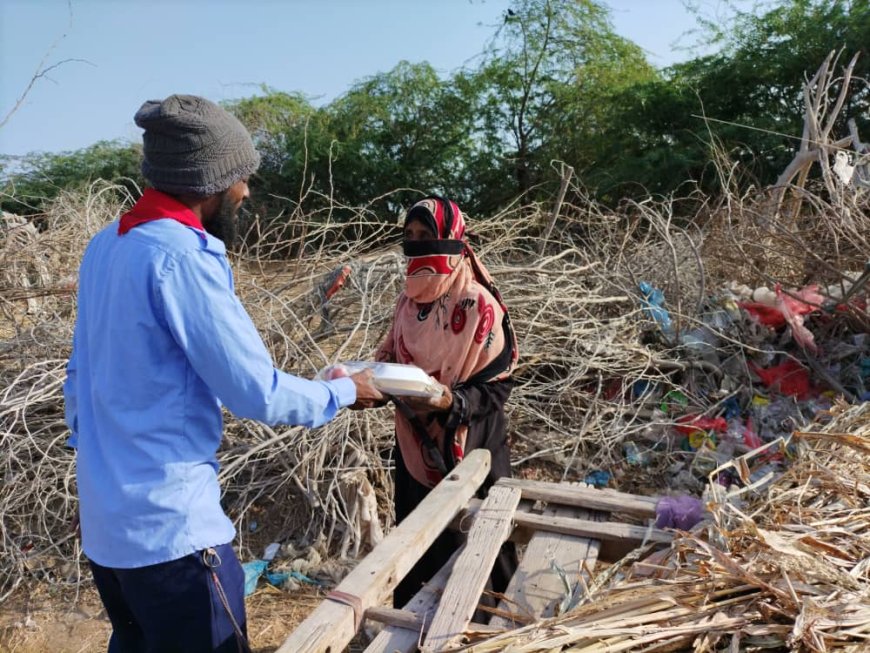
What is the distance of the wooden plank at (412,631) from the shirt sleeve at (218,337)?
0.46 m

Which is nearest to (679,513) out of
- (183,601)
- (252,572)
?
(183,601)

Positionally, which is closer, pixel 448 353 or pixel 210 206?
pixel 210 206

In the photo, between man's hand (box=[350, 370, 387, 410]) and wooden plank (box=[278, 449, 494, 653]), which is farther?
man's hand (box=[350, 370, 387, 410])

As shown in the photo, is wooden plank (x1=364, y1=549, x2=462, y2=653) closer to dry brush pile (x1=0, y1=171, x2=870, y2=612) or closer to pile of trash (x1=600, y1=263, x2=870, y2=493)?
dry brush pile (x1=0, y1=171, x2=870, y2=612)

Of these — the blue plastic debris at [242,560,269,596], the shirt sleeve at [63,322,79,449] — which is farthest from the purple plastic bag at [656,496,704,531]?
the blue plastic debris at [242,560,269,596]

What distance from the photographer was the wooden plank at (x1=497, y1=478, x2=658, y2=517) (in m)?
1.83

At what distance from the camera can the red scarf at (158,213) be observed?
139cm

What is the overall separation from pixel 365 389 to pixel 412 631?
612mm

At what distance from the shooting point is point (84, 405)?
1499 millimetres

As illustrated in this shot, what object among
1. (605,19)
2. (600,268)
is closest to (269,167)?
(605,19)

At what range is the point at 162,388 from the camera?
1373 millimetres

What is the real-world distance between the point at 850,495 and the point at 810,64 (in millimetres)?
8837

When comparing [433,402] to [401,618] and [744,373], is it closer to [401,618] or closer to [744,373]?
[401,618]

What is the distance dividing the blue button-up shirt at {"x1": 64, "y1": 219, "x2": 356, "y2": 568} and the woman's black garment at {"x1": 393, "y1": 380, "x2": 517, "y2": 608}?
2.84ft
